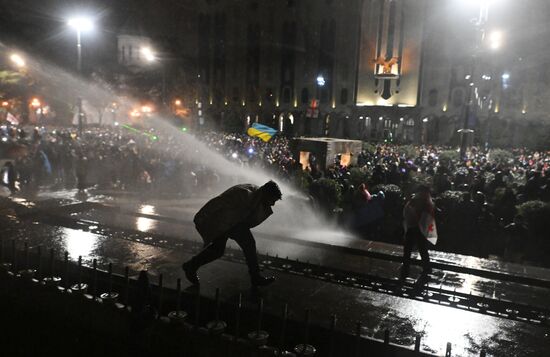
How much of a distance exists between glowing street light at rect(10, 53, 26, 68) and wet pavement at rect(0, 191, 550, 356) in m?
36.5

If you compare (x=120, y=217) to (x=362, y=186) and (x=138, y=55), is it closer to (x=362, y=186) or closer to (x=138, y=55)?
(x=362, y=186)

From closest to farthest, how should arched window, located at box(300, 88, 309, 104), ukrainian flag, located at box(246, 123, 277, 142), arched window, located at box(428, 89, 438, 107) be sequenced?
ukrainian flag, located at box(246, 123, 277, 142) → arched window, located at box(428, 89, 438, 107) → arched window, located at box(300, 88, 309, 104)

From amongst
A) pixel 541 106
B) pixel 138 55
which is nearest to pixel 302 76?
pixel 138 55

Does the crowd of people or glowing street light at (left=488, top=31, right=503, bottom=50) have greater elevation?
glowing street light at (left=488, top=31, right=503, bottom=50)

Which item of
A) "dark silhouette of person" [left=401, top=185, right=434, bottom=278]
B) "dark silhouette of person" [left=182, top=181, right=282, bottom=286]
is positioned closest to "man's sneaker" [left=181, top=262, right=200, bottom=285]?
"dark silhouette of person" [left=182, top=181, right=282, bottom=286]

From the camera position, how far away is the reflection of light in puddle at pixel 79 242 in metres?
6.93

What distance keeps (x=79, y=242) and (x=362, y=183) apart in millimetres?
6601

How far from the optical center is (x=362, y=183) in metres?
10.9

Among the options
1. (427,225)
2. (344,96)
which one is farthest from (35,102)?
(427,225)

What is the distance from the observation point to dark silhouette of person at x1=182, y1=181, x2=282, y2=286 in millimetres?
5438

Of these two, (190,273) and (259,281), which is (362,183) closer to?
(259,281)

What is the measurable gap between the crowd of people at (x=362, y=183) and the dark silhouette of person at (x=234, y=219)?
4.66m

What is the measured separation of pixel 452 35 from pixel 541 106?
12.3 meters

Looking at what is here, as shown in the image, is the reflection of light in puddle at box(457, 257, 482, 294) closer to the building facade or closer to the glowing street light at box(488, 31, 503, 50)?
the glowing street light at box(488, 31, 503, 50)
